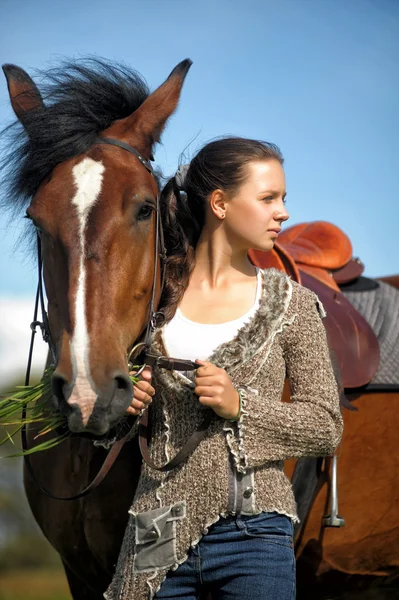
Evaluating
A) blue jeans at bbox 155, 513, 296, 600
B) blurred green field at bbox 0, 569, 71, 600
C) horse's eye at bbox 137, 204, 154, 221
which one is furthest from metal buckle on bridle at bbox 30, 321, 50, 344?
blurred green field at bbox 0, 569, 71, 600

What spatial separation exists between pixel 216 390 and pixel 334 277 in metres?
2.06

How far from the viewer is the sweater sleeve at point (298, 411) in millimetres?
1871

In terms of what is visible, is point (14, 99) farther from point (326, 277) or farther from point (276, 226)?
point (326, 277)

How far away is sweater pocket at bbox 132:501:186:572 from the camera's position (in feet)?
6.18

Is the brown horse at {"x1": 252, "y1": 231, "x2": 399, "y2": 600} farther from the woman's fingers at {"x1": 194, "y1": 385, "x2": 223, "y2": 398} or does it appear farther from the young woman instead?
the woman's fingers at {"x1": 194, "y1": 385, "x2": 223, "y2": 398}

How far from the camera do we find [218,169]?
2119 mm

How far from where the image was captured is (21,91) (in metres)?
2.31

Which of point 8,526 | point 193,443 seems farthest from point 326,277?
point 8,526

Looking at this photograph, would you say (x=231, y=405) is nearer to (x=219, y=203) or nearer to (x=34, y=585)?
(x=219, y=203)

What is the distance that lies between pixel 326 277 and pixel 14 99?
183 centimetres

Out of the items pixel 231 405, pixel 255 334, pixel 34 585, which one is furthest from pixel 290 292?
pixel 34 585

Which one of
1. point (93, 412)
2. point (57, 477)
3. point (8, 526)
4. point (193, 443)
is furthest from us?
point (8, 526)

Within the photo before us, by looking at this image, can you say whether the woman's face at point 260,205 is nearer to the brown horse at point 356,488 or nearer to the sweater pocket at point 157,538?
the sweater pocket at point 157,538

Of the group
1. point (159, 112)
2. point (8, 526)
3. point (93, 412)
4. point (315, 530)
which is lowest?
point (8, 526)
